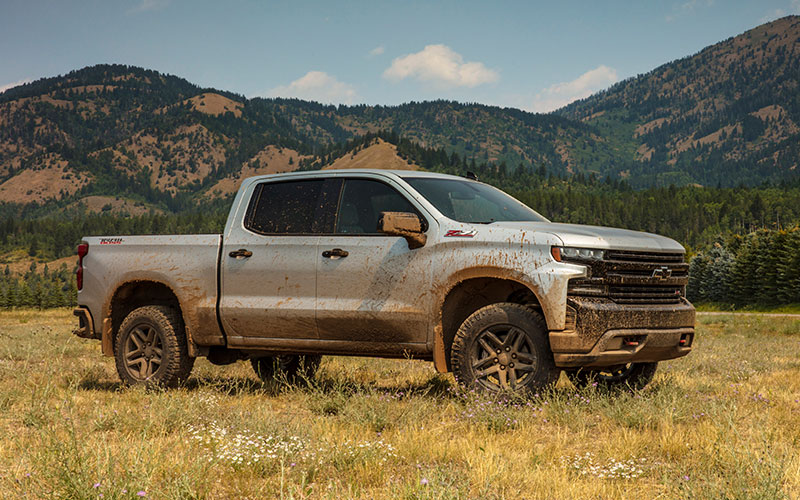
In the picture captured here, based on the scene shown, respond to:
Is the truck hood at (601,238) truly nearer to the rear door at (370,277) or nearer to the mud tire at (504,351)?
the mud tire at (504,351)

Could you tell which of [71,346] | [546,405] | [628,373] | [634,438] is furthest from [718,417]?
[71,346]

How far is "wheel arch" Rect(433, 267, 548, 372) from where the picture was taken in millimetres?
6008

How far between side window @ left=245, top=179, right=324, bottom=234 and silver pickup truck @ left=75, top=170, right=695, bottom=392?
0.05 ft

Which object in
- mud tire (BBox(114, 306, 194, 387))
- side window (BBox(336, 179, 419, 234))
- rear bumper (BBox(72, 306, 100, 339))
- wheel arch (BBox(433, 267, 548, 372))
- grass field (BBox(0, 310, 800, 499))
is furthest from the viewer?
rear bumper (BBox(72, 306, 100, 339))

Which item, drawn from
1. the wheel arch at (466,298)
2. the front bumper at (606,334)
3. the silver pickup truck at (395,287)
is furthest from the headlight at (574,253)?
the wheel arch at (466,298)

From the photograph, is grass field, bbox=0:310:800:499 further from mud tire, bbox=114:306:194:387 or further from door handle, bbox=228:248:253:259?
door handle, bbox=228:248:253:259

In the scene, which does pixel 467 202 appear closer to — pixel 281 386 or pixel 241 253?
pixel 241 253

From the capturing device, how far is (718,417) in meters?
5.05

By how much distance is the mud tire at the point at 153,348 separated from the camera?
24.1 ft

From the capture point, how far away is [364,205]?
22.1 feet

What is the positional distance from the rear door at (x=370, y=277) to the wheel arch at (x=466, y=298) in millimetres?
157

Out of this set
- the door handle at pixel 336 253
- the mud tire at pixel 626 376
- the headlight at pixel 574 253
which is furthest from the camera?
the mud tire at pixel 626 376

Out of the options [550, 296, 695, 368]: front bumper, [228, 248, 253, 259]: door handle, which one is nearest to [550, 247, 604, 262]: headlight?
[550, 296, 695, 368]: front bumper

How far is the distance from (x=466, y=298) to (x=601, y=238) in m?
1.39
